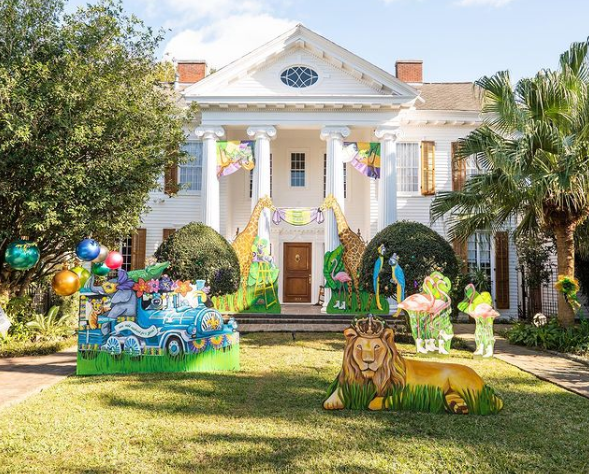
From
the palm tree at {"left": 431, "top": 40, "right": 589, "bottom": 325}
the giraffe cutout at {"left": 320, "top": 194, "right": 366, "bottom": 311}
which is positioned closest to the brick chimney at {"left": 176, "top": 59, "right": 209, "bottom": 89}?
the giraffe cutout at {"left": 320, "top": 194, "right": 366, "bottom": 311}

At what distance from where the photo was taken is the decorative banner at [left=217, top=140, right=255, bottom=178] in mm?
16406

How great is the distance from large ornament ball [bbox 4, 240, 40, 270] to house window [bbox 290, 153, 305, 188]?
11493mm

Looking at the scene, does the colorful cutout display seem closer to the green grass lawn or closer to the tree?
the green grass lawn

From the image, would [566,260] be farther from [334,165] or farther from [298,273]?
[298,273]

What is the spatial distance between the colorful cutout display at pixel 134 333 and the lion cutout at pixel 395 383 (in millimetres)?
2898

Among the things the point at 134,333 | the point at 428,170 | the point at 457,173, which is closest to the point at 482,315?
the point at 134,333

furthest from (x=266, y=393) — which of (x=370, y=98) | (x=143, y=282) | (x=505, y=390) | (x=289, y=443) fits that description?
(x=370, y=98)

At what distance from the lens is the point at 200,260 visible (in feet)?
42.7

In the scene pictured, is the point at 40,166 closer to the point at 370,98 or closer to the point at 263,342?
the point at 263,342

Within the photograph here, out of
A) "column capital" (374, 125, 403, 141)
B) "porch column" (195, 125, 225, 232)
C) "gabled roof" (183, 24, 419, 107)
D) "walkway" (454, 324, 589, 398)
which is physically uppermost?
"gabled roof" (183, 24, 419, 107)

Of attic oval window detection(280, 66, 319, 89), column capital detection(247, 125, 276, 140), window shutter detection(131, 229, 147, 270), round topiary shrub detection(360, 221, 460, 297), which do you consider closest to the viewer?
round topiary shrub detection(360, 221, 460, 297)

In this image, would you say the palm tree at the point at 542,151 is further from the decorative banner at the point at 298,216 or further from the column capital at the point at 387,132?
the decorative banner at the point at 298,216

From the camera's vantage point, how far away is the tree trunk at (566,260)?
10969 millimetres

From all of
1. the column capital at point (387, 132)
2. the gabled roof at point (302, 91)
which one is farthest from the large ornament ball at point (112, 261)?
the column capital at point (387, 132)
